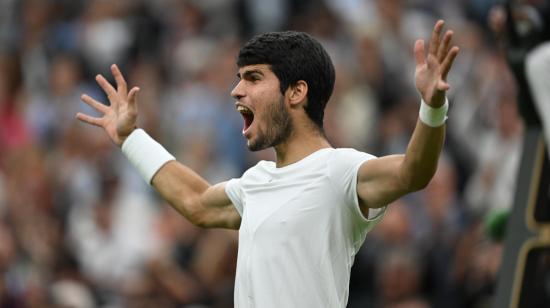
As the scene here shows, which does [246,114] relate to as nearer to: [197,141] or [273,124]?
[273,124]

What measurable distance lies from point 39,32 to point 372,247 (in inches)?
248

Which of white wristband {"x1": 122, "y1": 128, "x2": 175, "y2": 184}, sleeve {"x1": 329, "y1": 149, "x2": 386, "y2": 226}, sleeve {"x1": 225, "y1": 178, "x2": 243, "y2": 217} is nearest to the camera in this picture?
sleeve {"x1": 329, "y1": 149, "x2": 386, "y2": 226}

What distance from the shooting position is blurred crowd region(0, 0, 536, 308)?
848 centimetres

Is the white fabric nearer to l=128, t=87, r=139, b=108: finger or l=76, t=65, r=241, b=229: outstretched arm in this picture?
l=76, t=65, r=241, b=229: outstretched arm

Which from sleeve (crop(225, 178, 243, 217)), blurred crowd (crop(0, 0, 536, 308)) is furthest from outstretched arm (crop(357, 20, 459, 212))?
blurred crowd (crop(0, 0, 536, 308))

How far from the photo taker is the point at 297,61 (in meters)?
4.75

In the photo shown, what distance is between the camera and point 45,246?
34.8 ft

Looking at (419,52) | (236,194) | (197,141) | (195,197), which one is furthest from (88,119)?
(197,141)

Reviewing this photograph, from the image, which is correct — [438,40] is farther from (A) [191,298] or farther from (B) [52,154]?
(B) [52,154]

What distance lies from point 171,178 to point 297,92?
91cm

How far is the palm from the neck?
70 centimetres

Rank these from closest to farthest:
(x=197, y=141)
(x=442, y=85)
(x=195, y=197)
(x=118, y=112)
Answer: (x=442, y=85), (x=195, y=197), (x=118, y=112), (x=197, y=141)

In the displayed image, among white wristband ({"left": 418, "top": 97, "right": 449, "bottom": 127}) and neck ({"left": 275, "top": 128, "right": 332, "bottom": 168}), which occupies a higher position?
white wristband ({"left": 418, "top": 97, "right": 449, "bottom": 127})

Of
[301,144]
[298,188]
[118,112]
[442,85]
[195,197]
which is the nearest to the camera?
[442,85]
